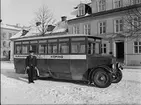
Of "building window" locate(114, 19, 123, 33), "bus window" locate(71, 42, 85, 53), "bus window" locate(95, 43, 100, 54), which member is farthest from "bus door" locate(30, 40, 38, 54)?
"building window" locate(114, 19, 123, 33)

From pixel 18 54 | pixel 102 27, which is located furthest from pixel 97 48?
pixel 102 27

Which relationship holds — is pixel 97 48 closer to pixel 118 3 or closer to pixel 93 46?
pixel 93 46

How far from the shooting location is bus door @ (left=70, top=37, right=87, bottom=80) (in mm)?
8516

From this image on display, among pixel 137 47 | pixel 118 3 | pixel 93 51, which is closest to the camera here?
pixel 93 51

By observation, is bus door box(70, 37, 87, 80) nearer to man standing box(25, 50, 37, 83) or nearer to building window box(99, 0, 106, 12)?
man standing box(25, 50, 37, 83)

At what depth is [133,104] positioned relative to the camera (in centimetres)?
542

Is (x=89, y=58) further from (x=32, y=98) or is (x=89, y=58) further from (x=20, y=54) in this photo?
(x=20, y=54)

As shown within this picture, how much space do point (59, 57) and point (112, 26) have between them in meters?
16.7

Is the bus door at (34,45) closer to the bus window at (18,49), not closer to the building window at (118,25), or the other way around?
the bus window at (18,49)

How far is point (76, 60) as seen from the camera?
871 cm

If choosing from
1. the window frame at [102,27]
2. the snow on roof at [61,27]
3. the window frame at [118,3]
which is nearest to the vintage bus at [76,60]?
the window frame at [118,3]

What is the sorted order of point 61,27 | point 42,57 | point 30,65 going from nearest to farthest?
point 30,65 < point 42,57 < point 61,27

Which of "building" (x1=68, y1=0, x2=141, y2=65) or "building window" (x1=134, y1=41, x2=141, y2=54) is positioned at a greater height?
"building" (x1=68, y1=0, x2=141, y2=65)

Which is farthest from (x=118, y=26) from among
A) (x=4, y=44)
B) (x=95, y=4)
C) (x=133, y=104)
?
(x=4, y=44)
